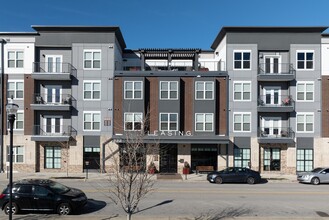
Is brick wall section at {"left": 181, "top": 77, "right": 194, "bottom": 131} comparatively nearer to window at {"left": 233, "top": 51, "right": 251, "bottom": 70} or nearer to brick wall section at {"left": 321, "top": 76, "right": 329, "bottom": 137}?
window at {"left": 233, "top": 51, "right": 251, "bottom": 70}

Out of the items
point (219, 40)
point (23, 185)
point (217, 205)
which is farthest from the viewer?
point (219, 40)

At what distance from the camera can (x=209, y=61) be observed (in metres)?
38.2

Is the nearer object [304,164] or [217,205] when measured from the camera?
[217,205]

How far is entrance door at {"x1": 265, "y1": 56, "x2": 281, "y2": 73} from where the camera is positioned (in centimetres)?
3288

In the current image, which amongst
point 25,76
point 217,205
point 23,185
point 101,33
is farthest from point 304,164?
point 25,76

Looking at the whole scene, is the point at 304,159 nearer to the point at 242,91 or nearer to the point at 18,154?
the point at 242,91

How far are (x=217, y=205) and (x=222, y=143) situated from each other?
1481cm

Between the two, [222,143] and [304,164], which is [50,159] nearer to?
[222,143]

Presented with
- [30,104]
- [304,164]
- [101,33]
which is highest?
[101,33]

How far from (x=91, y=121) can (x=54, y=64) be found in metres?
6.95

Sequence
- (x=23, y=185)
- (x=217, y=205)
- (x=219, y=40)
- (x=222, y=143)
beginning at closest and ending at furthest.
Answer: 1. (x=23, y=185)
2. (x=217, y=205)
3. (x=222, y=143)
4. (x=219, y=40)

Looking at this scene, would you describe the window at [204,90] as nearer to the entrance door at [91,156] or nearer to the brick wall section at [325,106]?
the brick wall section at [325,106]

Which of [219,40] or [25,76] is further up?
[219,40]

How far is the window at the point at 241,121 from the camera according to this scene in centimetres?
3247
